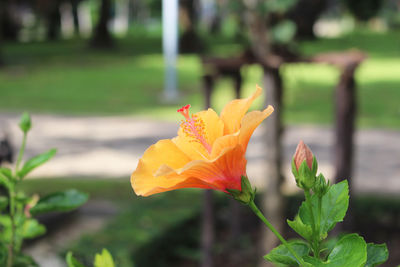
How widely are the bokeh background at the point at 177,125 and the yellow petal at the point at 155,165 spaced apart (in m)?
2.56

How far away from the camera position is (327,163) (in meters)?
8.11

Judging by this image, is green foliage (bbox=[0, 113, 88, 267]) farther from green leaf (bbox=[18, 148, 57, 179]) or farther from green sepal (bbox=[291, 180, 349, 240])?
green sepal (bbox=[291, 180, 349, 240])

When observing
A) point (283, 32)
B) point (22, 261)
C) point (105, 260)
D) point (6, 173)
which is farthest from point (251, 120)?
point (283, 32)

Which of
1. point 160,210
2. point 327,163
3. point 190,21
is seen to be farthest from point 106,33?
point 160,210

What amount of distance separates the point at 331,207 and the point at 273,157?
3.08m

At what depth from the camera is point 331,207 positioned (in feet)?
2.69

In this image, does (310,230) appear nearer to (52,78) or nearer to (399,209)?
(399,209)

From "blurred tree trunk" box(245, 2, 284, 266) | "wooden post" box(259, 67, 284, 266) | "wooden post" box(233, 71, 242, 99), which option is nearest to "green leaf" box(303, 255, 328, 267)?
"blurred tree trunk" box(245, 2, 284, 266)

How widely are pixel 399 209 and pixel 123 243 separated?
8.11 feet

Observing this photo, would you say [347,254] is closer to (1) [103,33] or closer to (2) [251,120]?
(2) [251,120]

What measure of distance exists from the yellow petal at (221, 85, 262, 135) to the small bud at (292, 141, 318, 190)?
0.10 meters

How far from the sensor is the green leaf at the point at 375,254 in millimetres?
783

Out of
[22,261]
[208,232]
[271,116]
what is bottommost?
[208,232]

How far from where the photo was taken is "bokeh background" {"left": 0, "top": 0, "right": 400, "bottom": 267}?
395 centimetres
